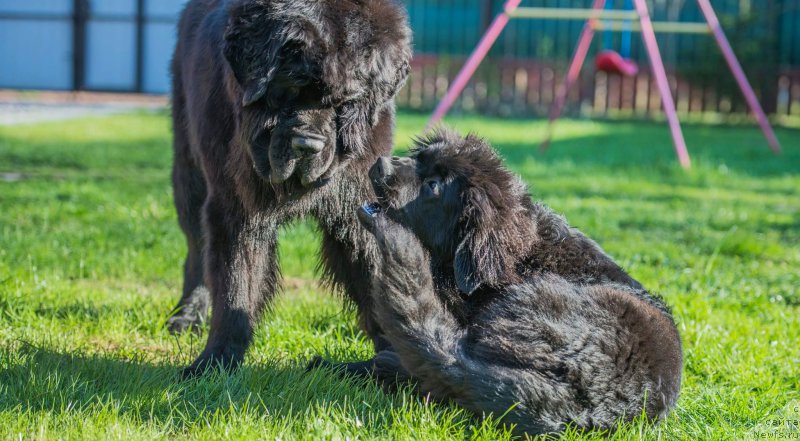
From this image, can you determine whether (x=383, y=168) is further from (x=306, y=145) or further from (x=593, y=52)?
(x=593, y=52)

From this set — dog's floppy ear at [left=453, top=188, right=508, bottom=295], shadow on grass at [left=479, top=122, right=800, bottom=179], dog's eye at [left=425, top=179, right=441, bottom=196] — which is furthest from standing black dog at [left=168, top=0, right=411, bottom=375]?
shadow on grass at [left=479, top=122, right=800, bottom=179]

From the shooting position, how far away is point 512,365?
2680 mm

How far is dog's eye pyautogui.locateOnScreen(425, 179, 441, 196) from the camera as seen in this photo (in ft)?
9.97

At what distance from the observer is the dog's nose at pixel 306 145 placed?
115 inches

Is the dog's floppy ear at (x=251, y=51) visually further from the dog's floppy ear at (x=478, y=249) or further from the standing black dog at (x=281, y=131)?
the dog's floppy ear at (x=478, y=249)

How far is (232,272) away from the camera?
10.9 ft

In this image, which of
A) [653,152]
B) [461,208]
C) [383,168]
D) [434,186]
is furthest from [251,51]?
[653,152]

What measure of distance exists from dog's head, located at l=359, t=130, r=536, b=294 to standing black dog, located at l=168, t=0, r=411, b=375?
0.25 metres

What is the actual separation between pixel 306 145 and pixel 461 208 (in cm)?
57

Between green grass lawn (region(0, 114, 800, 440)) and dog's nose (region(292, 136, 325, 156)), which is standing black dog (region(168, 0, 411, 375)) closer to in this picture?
dog's nose (region(292, 136, 325, 156))

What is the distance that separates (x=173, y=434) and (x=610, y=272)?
160 centimetres

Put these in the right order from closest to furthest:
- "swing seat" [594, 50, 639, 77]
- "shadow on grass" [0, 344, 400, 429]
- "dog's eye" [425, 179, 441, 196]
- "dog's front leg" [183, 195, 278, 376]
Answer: "shadow on grass" [0, 344, 400, 429] → "dog's eye" [425, 179, 441, 196] → "dog's front leg" [183, 195, 278, 376] → "swing seat" [594, 50, 639, 77]

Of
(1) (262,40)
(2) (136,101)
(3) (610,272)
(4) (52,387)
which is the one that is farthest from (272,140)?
(2) (136,101)

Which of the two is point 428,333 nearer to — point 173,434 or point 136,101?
point 173,434
